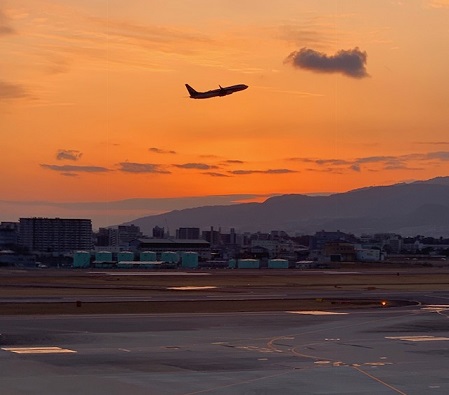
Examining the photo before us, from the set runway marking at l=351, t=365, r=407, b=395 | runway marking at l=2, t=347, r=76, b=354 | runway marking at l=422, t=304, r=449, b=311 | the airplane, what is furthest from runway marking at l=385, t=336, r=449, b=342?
the airplane

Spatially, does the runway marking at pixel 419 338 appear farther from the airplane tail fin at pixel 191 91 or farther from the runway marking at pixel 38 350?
the airplane tail fin at pixel 191 91

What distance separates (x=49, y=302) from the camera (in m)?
84.6

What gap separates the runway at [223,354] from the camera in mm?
37406

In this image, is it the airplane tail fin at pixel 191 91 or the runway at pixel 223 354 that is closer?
the runway at pixel 223 354

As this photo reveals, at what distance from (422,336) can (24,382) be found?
2733 cm

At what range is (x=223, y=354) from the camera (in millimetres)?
47000

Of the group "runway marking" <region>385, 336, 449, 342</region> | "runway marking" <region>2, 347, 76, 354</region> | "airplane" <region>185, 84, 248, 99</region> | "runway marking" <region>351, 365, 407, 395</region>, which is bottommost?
"runway marking" <region>351, 365, 407, 395</region>

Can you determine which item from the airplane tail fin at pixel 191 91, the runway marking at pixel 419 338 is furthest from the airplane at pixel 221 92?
the runway marking at pixel 419 338

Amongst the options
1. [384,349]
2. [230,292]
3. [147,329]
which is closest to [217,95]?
[230,292]

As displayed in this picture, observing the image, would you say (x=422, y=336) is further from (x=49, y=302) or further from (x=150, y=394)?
(x=49, y=302)

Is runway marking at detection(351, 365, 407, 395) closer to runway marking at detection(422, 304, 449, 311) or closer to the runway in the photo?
the runway

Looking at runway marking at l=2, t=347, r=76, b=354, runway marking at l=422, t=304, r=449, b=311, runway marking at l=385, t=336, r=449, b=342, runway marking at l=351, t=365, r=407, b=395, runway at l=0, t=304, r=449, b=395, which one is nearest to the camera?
runway marking at l=351, t=365, r=407, b=395

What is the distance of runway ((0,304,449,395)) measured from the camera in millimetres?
37406

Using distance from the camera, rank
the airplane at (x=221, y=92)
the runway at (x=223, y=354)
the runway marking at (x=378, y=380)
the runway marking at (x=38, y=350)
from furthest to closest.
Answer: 1. the airplane at (x=221, y=92)
2. the runway marking at (x=38, y=350)
3. the runway at (x=223, y=354)
4. the runway marking at (x=378, y=380)
